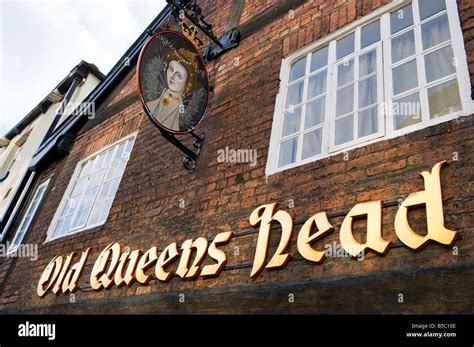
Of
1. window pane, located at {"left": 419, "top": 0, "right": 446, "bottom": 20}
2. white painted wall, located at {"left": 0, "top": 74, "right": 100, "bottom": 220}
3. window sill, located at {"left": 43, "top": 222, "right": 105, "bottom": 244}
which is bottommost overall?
window sill, located at {"left": 43, "top": 222, "right": 105, "bottom": 244}

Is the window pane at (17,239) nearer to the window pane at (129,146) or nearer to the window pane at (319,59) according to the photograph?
the window pane at (129,146)

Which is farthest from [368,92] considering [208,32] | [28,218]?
[28,218]

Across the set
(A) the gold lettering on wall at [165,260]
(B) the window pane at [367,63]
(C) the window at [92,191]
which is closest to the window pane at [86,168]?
(C) the window at [92,191]

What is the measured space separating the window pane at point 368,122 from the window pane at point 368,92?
0.29 ft

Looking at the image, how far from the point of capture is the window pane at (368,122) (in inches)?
121

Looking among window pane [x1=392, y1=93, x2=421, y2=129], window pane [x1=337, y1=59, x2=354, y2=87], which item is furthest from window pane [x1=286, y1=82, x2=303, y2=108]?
window pane [x1=392, y1=93, x2=421, y2=129]

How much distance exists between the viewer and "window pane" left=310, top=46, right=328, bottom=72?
3.93 metres

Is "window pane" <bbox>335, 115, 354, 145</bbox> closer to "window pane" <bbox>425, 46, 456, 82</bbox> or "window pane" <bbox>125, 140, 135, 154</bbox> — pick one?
"window pane" <bbox>425, 46, 456, 82</bbox>

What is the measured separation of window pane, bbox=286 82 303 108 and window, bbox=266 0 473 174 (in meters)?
0.01

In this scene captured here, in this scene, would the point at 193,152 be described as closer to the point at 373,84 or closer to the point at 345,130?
the point at 345,130

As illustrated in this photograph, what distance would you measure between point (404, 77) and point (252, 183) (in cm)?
163

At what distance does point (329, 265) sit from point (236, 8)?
14.9 ft

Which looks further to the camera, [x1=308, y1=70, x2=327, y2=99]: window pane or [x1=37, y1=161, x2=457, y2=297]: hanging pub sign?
[x1=308, y1=70, x2=327, y2=99]: window pane

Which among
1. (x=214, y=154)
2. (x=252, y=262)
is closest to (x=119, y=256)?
(x=214, y=154)
